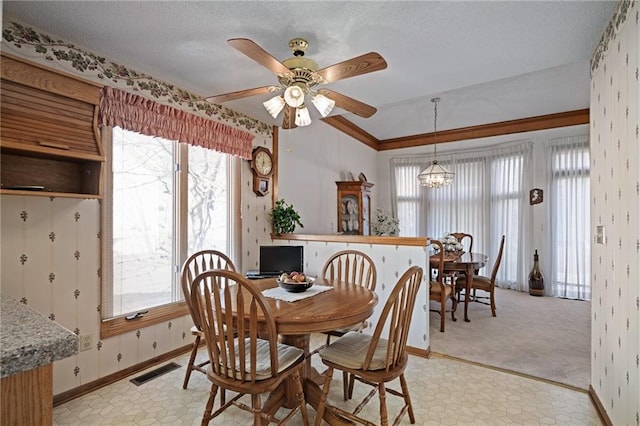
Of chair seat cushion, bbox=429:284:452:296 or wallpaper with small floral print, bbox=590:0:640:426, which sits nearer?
wallpaper with small floral print, bbox=590:0:640:426

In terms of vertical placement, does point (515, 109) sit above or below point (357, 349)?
above

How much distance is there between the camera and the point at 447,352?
286cm

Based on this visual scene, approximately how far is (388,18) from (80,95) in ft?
6.58

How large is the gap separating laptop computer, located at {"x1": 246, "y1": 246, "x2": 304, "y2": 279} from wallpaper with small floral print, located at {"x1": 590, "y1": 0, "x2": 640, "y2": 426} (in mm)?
2392

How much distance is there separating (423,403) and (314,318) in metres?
1.15

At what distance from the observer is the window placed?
2.41m

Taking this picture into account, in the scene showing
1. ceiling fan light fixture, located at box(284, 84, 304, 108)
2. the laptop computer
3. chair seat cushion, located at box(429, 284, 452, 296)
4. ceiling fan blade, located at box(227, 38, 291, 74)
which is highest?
ceiling fan blade, located at box(227, 38, 291, 74)

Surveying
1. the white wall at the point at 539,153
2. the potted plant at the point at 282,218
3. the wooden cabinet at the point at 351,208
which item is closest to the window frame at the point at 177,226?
the potted plant at the point at 282,218

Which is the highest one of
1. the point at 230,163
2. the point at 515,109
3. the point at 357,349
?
the point at 515,109

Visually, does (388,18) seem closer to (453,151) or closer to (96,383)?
(96,383)

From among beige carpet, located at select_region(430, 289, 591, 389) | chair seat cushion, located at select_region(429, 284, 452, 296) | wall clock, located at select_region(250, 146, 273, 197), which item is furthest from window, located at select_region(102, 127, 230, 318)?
beige carpet, located at select_region(430, 289, 591, 389)

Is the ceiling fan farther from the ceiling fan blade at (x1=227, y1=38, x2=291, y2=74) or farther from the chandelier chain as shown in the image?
the chandelier chain

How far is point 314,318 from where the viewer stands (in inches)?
60.9

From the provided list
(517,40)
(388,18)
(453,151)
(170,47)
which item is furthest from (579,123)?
(170,47)
